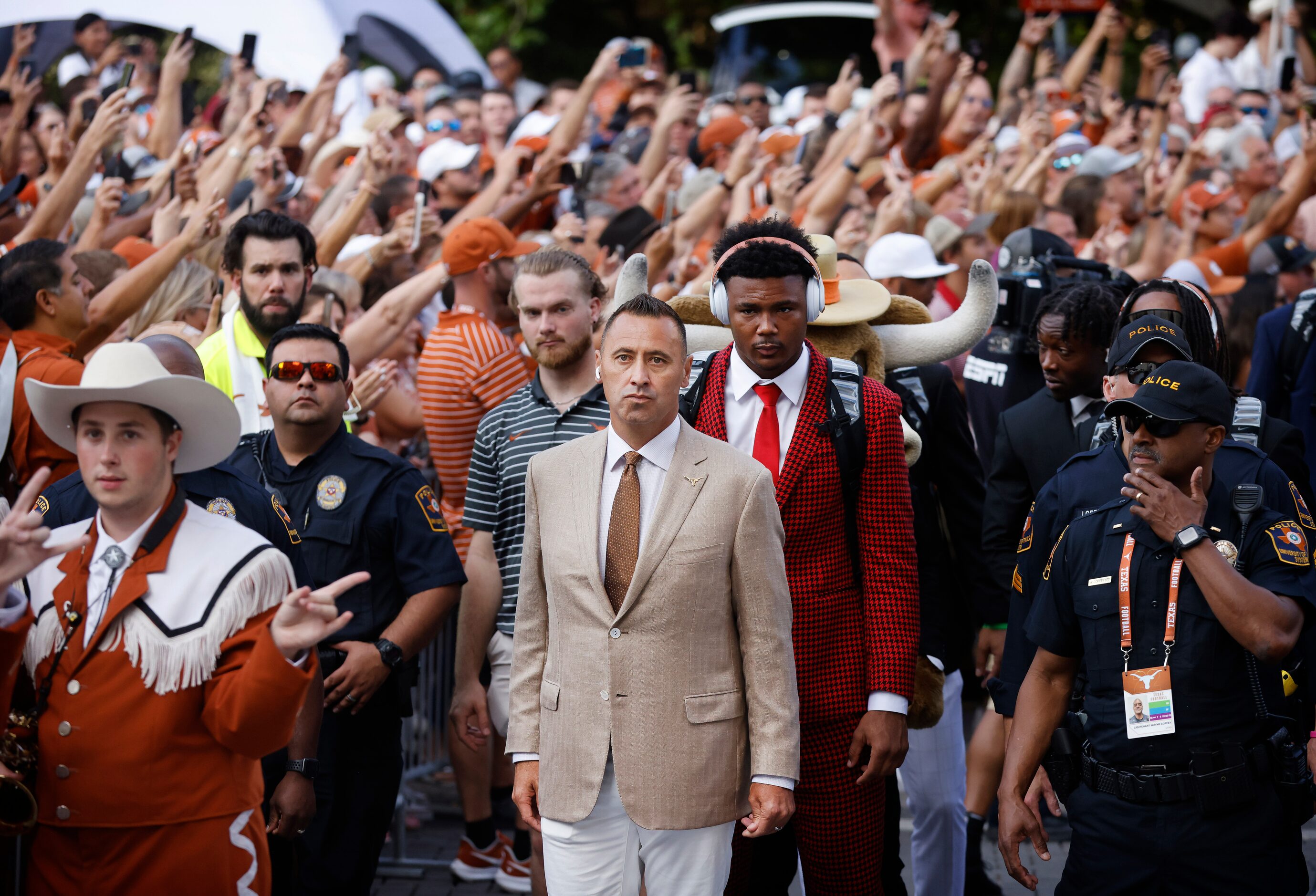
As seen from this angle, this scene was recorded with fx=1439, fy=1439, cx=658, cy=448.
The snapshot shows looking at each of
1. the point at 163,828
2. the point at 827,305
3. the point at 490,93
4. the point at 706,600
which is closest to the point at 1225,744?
the point at 706,600

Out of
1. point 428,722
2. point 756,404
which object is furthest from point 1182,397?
point 428,722

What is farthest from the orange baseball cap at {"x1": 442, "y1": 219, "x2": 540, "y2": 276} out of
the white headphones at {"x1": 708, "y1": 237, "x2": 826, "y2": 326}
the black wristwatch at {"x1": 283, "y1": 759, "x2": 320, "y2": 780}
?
the black wristwatch at {"x1": 283, "y1": 759, "x2": 320, "y2": 780}

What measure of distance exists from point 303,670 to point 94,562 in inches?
24.5

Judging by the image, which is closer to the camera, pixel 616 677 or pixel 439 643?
pixel 616 677

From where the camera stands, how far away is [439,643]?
680cm

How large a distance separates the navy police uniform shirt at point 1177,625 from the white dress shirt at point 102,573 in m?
2.42

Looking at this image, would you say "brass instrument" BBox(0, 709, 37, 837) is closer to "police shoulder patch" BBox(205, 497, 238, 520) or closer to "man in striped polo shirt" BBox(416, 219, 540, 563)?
"police shoulder patch" BBox(205, 497, 238, 520)

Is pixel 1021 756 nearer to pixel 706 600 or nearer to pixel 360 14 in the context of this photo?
pixel 706 600

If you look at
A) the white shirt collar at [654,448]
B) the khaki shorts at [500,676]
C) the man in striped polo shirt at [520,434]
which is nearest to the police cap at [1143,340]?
the white shirt collar at [654,448]

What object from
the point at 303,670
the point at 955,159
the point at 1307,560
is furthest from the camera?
the point at 955,159

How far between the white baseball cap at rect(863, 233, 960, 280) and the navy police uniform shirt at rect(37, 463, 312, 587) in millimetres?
3811

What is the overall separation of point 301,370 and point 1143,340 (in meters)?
2.73

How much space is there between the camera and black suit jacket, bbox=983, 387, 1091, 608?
529 centimetres

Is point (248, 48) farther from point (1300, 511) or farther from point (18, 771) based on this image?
point (1300, 511)
